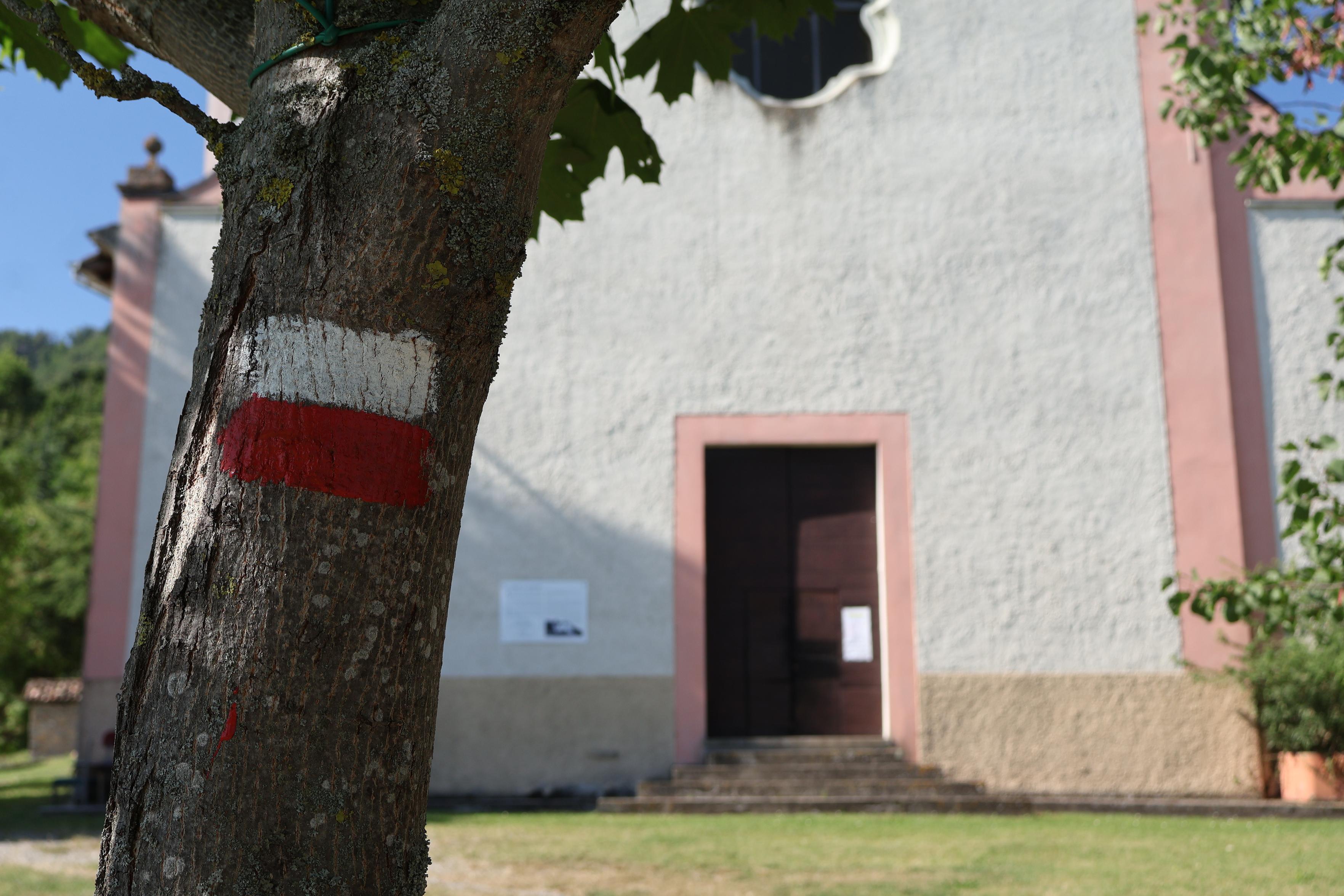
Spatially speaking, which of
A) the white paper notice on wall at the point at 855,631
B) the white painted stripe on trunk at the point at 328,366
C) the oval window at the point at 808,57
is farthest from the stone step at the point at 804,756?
the white painted stripe on trunk at the point at 328,366

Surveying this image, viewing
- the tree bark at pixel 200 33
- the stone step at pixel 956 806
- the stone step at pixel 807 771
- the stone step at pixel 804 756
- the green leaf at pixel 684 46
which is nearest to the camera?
the tree bark at pixel 200 33

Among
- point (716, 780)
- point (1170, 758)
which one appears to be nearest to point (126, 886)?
point (716, 780)

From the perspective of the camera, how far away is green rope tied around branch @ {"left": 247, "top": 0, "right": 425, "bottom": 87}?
1594 mm

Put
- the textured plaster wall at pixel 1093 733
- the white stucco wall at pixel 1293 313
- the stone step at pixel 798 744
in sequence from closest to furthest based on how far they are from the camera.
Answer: the textured plaster wall at pixel 1093 733, the stone step at pixel 798 744, the white stucco wall at pixel 1293 313

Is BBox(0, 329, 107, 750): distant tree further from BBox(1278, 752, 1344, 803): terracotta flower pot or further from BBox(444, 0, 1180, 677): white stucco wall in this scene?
BBox(1278, 752, 1344, 803): terracotta flower pot

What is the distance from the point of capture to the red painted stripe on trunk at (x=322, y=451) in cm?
139

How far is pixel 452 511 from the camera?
1.50m

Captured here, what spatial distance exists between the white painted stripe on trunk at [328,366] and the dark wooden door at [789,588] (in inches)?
365

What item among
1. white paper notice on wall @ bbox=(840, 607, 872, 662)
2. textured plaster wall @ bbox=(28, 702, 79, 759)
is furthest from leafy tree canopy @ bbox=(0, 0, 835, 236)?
textured plaster wall @ bbox=(28, 702, 79, 759)

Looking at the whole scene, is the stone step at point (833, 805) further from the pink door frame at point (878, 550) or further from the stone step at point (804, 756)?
the pink door frame at point (878, 550)

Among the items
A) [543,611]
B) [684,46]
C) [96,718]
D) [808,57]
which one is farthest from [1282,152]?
[96,718]

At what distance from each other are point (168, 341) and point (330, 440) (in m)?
10.5

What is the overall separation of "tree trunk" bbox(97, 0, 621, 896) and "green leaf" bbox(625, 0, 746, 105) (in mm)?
2082

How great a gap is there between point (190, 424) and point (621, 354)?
9.31m
